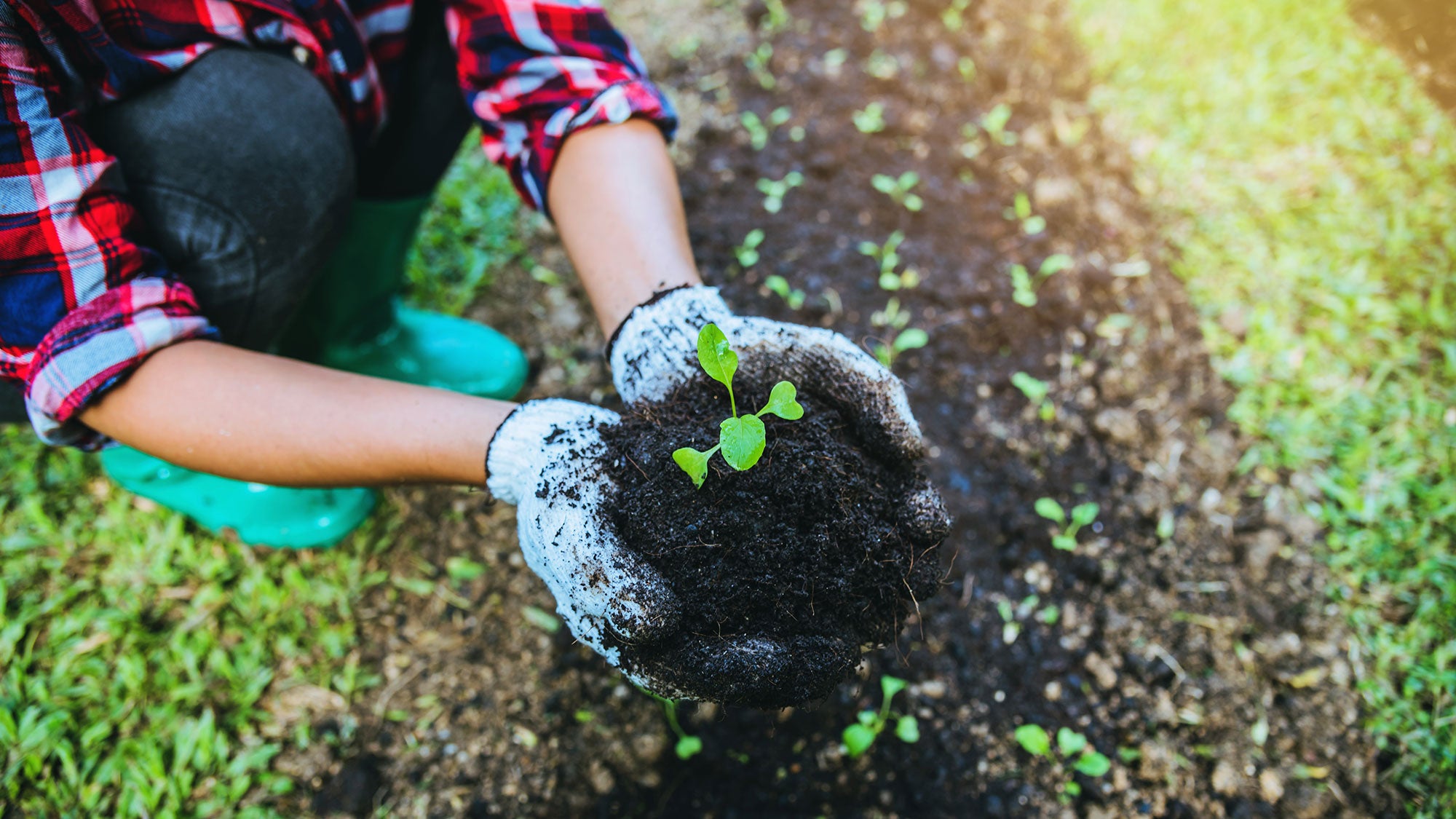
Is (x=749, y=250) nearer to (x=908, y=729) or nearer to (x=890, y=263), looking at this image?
(x=890, y=263)

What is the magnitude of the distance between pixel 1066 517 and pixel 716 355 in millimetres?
1205

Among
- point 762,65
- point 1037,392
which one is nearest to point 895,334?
point 1037,392

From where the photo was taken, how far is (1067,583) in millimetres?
1876

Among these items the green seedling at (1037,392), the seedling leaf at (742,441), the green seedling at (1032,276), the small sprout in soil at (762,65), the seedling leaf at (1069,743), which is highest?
the seedling leaf at (742,441)

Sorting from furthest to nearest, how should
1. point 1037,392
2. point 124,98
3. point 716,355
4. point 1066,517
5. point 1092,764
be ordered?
point 1037,392 < point 1066,517 < point 1092,764 < point 124,98 < point 716,355

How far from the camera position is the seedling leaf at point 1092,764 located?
1625 millimetres

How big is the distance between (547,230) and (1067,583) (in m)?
1.92

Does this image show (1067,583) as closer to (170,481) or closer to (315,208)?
(315,208)

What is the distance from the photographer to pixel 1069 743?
1.66m

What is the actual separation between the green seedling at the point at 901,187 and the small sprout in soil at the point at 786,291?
506 mm

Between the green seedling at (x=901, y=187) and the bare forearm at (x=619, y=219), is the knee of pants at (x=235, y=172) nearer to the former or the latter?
the bare forearm at (x=619, y=219)

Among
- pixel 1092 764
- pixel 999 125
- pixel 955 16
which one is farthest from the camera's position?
pixel 955 16

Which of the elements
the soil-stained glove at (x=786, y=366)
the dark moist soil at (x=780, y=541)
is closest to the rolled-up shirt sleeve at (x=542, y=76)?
the soil-stained glove at (x=786, y=366)

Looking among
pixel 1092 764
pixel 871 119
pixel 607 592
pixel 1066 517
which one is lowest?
pixel 1092 764
